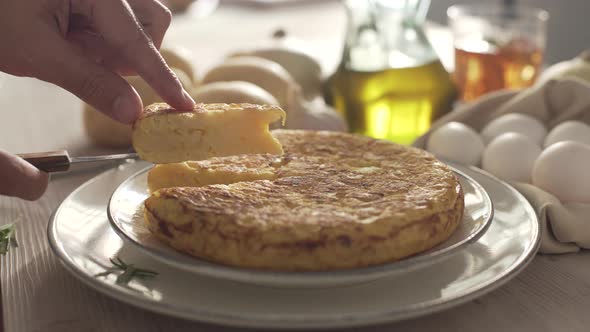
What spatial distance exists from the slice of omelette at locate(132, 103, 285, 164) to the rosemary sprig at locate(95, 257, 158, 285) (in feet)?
0.58

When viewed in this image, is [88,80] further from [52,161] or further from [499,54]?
[499,54]

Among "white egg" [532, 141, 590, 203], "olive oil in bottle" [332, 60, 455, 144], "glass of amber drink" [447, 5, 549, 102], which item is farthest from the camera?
"glass of amber drink" [447, 5, 549, 102]

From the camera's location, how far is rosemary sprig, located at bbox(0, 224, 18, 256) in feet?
3.96

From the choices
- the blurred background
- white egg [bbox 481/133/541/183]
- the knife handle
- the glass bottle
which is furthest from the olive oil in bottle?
the blurred background

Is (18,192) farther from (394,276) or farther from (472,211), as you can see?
(472,211)

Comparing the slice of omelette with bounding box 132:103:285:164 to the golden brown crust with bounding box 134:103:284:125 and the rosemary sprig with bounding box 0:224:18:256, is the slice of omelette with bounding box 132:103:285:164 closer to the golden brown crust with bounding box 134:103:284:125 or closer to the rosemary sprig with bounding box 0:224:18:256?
the golden brown crust with bounding box 134:103:284:125

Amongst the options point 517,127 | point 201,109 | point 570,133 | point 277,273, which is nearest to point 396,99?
point 517,127

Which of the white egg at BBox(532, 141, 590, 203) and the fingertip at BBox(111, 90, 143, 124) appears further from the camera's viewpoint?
the white egg at BBox(532, 141, 590, 203)

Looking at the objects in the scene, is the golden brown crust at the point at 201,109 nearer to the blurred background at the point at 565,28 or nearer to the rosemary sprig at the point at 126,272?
the rosemary sprig at the point at 126,272

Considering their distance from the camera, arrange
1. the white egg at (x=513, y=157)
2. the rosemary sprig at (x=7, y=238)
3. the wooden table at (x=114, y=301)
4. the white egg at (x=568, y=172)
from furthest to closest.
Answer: the white egg at (x=513, y=157), the white egg at (x=568, y=172), the rosemary sprig at (x=7, y=238), the wooden table at (x=114, y=301)

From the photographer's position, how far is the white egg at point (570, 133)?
1528 mm

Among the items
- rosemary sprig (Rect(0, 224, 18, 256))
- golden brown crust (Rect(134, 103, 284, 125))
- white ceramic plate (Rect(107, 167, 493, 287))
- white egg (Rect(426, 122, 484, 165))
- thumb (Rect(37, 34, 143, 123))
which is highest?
thumb (Rect(37, 34, 143, 123))

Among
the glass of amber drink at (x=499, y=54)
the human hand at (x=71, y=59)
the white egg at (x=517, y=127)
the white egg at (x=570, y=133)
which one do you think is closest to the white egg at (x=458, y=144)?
the white egg at (x=517, y=127)

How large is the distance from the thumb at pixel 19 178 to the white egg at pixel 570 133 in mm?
1053
